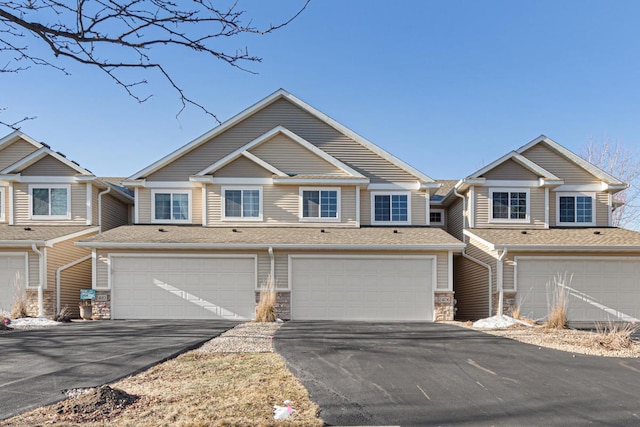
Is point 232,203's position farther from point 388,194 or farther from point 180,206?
point 388,194

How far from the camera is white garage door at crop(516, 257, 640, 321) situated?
51.5 ft

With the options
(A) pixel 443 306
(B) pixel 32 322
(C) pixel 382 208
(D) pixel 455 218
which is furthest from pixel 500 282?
(B) pixel 32 322

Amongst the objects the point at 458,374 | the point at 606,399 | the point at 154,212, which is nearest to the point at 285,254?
the point at 154,212

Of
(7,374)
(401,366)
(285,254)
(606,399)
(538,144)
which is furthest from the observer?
(538,144)

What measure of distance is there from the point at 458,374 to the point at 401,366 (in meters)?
0.92

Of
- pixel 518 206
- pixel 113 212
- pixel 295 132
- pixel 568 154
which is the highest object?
pixel 295 132

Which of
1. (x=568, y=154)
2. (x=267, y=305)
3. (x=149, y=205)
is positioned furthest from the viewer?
(x=568, y=154)

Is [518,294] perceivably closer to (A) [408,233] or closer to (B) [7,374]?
(A) [408,233]

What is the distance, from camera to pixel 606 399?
6.02 m

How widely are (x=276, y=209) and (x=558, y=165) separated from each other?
36.3 ft

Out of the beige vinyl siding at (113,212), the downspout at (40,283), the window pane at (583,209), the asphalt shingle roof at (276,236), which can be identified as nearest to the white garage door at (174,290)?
the asphalt shingle roof at (276,236)

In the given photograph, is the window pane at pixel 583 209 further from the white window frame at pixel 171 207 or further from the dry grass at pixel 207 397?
the dry grass at pixel 207 397

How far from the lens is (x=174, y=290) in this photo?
50.5 feet

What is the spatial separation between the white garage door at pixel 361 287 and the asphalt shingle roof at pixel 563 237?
2702 millimetres
